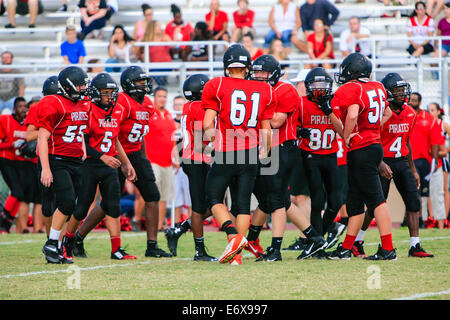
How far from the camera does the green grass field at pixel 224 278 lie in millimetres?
5277

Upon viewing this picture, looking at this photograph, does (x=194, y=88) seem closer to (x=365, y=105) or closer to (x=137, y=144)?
(x=137, y=144)

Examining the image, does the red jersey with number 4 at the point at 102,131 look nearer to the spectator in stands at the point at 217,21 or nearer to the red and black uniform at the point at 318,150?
the red and black uniform at the point at 318,150

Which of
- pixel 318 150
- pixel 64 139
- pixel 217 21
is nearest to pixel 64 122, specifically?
pixel 64 139

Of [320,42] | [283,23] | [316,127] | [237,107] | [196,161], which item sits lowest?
[196,161]

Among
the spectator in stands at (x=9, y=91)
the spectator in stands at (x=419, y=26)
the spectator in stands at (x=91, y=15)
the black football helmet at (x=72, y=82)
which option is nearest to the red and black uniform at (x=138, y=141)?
the black football helmet at (x=72, y=82)

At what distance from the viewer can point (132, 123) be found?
805 cm

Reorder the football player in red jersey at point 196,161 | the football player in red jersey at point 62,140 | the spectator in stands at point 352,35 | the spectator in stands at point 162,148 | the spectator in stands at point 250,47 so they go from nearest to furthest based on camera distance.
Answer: the football player in red jersey at point 62,140 < the football player in red jersey at point 196,161 < the spectator in stands at point 162,148 < the spectator in stands at point 250,47 < the spectator in stands at point 352,35

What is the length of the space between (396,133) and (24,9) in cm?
1137

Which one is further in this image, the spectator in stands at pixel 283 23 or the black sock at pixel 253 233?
the spectator in stands at pixel 283 23

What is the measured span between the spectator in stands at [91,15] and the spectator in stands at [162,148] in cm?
421

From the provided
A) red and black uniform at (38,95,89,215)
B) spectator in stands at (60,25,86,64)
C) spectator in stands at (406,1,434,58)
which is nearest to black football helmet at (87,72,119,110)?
red and black uniform at (38,95,89,215)

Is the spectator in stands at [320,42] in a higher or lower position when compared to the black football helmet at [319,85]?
higher

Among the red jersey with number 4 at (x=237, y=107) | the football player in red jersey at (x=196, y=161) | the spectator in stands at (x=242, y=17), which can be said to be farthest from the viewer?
the spectator in stands at (x=242, y=17)
